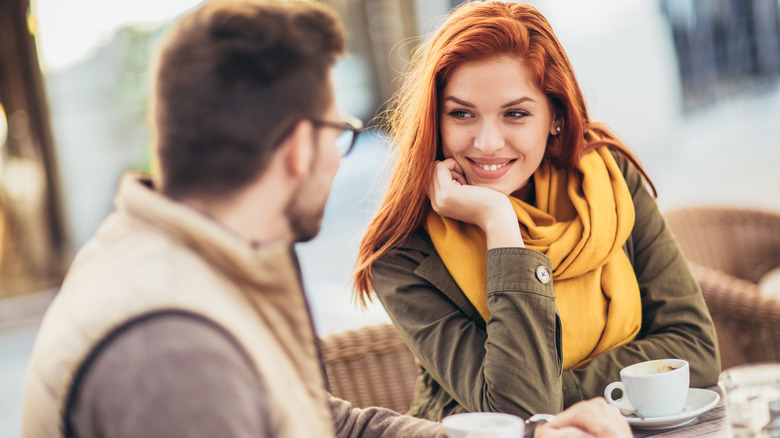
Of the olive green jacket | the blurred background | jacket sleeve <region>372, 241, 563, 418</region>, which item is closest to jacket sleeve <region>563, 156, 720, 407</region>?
the olive green jacket

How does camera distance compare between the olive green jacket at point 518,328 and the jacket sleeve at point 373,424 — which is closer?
the jacket sleeve at point 373,424

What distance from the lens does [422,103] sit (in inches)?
65.9

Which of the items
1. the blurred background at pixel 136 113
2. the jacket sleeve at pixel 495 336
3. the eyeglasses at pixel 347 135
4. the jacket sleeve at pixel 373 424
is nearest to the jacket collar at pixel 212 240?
the eyeglasses at pixel 347 135

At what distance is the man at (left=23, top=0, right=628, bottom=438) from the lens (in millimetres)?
791

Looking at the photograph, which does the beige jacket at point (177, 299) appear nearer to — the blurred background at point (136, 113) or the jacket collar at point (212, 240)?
the jacket collar at point (212, 240)

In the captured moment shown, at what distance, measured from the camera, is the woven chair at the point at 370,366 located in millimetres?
2025

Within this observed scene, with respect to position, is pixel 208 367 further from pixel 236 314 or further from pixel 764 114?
pixel 764 114

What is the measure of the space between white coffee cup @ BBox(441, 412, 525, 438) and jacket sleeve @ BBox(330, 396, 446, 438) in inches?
8.2

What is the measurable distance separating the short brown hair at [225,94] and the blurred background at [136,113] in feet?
15.2

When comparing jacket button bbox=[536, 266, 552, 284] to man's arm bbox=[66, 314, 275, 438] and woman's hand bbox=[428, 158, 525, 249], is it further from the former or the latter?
man's arm bbox=[66, 314, 275, 438]

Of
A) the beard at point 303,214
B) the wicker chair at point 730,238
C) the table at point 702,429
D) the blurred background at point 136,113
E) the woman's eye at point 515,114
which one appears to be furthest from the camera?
the blurred background at point 136,113

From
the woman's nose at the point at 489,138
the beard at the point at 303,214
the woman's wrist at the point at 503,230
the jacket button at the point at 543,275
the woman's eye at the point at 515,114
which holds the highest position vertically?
the beard at the point at 303,214

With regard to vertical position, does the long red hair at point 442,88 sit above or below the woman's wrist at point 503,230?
above

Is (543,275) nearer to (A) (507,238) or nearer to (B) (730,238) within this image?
(A) (507,238)
